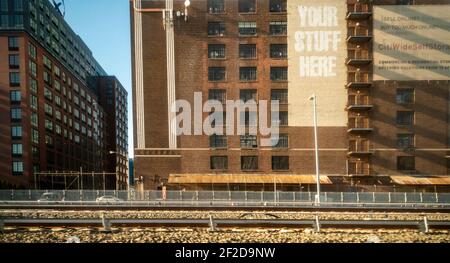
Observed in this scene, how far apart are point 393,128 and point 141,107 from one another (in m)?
29.6

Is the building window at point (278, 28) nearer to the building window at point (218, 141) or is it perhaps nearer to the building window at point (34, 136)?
the building window at point (218, 141)

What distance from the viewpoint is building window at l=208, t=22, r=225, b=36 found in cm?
4091

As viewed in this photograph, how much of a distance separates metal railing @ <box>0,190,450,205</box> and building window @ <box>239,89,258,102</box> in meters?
15.1

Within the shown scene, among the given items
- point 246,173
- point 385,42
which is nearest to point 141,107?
point 246,173

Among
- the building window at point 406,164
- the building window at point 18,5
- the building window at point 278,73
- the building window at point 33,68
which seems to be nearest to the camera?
the building window at point 406,164

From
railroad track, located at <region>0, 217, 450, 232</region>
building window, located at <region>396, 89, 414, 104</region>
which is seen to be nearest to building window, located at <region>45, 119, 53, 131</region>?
railroad track, located at <region>0, 217, 450, 232</region>

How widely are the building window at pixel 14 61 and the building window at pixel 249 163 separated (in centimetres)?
4698

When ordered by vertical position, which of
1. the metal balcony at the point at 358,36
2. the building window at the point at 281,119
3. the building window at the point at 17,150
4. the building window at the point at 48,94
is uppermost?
the metal balcony at the point at 358,36

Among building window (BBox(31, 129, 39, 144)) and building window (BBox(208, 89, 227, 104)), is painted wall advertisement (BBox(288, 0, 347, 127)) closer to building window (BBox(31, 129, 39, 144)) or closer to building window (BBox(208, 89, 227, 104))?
building window (BBox(208, 89, 227, 104))

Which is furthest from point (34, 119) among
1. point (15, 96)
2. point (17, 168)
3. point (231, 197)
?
point (231, 197)

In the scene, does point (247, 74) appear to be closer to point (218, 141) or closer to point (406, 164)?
point (218, 141)

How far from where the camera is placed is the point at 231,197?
1134 inches

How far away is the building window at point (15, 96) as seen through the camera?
59.7 metres

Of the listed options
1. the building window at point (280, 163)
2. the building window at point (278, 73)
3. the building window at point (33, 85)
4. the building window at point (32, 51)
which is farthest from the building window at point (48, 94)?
the building window at point (280, 163)
